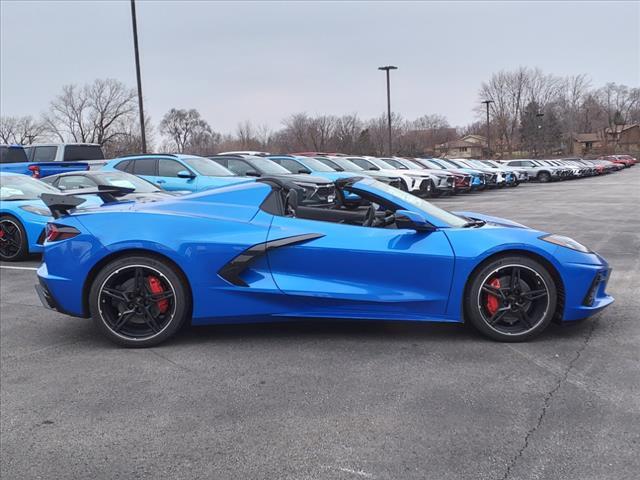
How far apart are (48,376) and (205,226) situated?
1495mm

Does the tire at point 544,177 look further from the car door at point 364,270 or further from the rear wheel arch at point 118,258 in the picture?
the rear wheel arch at point 118,258

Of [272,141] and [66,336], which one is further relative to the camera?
[272,141]

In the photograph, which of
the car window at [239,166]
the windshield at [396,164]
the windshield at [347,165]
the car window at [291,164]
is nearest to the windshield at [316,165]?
the car window at [291,164]

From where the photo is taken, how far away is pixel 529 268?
4082 mm

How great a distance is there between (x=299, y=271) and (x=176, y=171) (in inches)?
344

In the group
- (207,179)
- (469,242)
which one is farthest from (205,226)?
(207,179)

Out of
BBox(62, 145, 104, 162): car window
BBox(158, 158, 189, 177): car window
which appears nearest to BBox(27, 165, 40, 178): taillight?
BBox(62, 145, 104, 162): car window

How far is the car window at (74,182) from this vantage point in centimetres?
1018

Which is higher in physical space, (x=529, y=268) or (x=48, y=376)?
(x=529, y=268)

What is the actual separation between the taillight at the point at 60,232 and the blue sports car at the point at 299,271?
0.01 metres

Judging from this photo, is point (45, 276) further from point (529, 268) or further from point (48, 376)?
point (529, 268)

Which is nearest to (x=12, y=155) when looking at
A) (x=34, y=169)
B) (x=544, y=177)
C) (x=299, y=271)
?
(x=34, y=169)

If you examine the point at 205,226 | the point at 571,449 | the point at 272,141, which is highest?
the point at 272,141

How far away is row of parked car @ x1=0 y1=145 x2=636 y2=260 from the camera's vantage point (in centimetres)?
764
